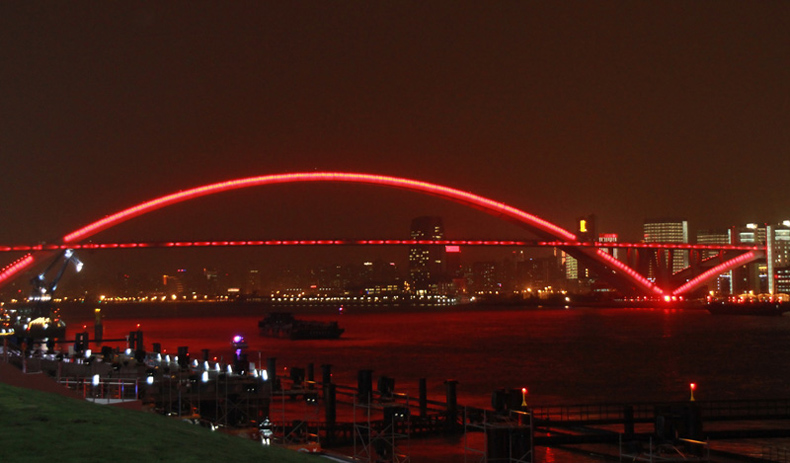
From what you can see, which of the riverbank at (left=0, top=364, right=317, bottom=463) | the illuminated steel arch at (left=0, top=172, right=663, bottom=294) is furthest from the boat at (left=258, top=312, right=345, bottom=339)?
the riverbank at (left=0, top=364, right=317, bottom=463)

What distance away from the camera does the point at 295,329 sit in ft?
223

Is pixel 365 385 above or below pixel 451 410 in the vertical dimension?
above

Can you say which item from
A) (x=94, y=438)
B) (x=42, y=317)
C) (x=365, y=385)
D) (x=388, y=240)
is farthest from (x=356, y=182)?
(x=94, y=438)

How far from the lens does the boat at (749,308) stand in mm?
94312

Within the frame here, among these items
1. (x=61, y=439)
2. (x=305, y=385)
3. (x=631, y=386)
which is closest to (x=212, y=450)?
(x=61, y=439)

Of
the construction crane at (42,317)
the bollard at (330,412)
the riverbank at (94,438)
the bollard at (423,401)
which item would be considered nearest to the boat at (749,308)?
the construction crane at (42,317)

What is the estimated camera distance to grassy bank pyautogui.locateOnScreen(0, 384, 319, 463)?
5848 mm

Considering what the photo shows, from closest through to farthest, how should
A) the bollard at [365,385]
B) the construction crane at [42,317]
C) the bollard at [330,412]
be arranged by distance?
1. the bollard at [330,412]
2. the bollard at [365,385]
3. the construction crane at [42,317]

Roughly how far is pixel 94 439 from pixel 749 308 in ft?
327

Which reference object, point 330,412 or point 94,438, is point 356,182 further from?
point 94,438

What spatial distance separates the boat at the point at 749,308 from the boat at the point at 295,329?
4903 centimetres

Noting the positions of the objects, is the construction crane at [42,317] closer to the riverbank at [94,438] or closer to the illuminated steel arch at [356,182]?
the illuminated steel arch at [356,182]

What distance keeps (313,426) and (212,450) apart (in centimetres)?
1275

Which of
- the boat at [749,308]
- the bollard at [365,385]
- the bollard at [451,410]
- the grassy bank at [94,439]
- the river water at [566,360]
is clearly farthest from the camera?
the boat at [749,308]
